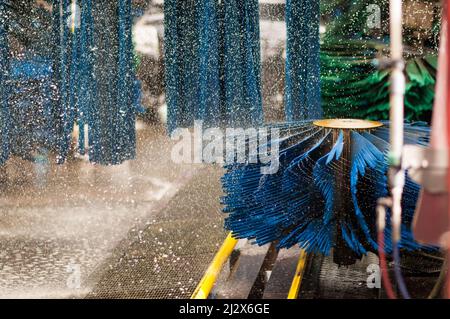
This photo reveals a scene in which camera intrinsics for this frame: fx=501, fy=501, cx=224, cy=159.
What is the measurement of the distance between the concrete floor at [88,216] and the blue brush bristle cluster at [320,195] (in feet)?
1.55

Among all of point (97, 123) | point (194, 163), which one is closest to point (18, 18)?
point (97, 123)

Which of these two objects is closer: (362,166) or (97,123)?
(362,166)

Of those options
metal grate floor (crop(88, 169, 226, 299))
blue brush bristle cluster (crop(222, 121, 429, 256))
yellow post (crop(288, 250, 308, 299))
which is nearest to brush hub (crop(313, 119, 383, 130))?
blue brush bristle cluster (crop(222, 121, 429, 256))

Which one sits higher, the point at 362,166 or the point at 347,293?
the point at 362,166

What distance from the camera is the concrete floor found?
191cm

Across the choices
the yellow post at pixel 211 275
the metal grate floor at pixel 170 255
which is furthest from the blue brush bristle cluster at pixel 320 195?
the metal grate floor at pixel 170 255

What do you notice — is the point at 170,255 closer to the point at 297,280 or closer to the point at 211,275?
the point at 211,275

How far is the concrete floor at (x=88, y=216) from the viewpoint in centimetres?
191

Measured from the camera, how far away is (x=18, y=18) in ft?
9.22

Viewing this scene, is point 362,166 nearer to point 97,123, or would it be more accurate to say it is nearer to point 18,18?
point 97,123

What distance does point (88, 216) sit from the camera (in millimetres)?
2566

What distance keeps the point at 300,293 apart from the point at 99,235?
111 centimetres

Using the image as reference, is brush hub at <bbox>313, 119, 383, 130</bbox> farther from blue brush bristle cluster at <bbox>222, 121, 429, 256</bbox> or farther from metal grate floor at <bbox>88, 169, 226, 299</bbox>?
metal grate floor at <bbox>88, 169, 226, 299</bbox>

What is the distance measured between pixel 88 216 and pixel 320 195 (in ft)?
4.79
